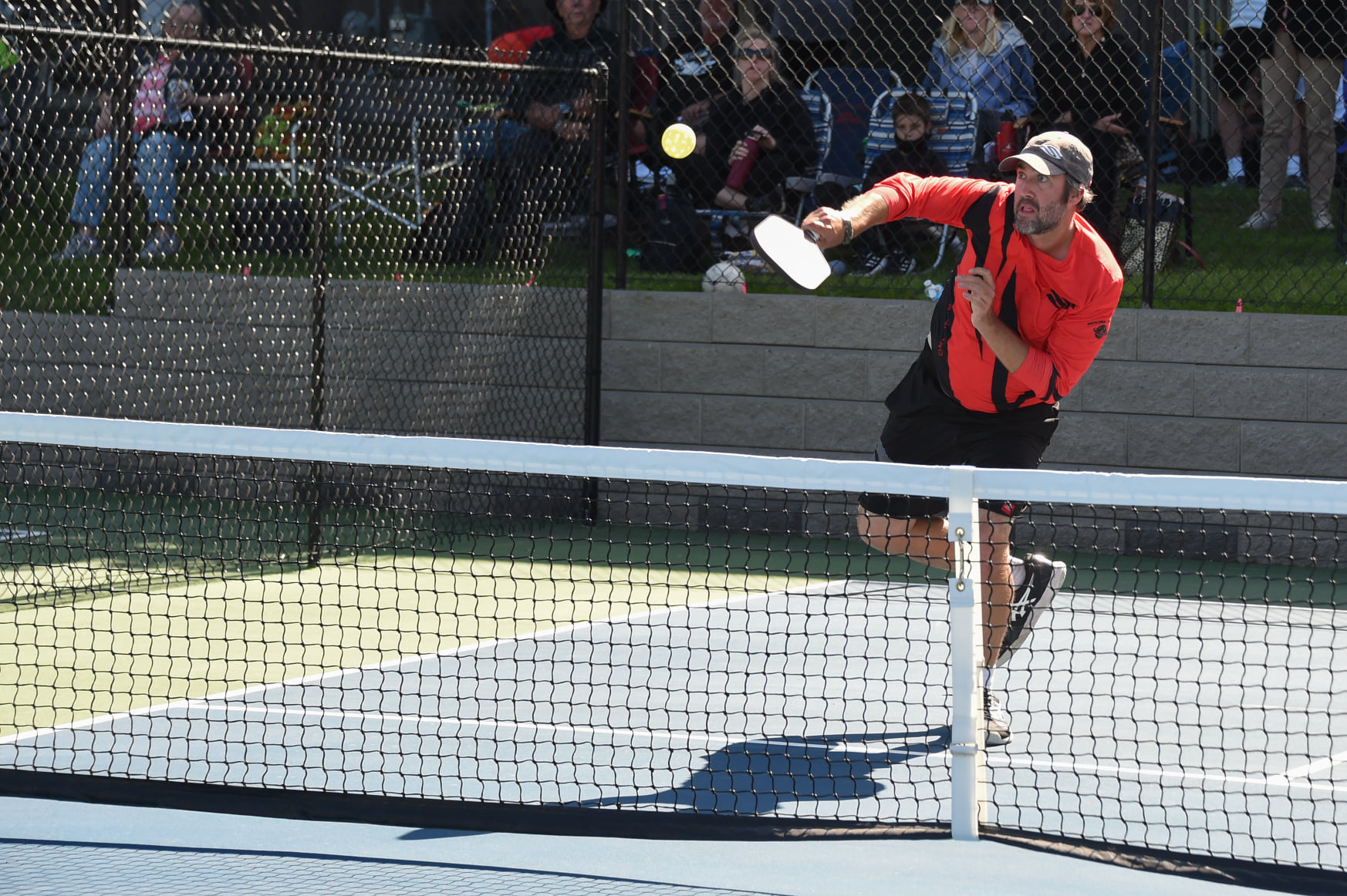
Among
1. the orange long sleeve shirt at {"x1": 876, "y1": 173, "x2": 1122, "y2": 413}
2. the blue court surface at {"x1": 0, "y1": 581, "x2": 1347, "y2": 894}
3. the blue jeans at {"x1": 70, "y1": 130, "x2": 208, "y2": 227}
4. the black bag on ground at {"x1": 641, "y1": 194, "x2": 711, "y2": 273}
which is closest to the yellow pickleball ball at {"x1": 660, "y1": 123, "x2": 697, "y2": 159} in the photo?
the black bag on ground at {"x1": 641, "y1": 194, "x2": 711, "y2": 273}

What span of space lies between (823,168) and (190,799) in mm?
6059

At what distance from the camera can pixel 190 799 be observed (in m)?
4.05

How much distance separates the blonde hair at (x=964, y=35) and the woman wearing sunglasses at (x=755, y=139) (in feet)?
2.78

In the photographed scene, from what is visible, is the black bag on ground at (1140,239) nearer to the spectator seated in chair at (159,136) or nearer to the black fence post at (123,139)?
the spectator seated in chair at (159,136)

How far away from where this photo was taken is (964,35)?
9.16 meters

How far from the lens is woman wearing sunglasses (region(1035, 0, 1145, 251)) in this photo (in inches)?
337

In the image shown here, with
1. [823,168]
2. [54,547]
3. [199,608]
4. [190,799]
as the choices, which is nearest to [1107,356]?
[823,168]

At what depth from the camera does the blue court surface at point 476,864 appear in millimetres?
3557

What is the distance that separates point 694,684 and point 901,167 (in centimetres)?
427

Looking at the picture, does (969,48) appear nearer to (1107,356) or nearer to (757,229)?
(1107,356)

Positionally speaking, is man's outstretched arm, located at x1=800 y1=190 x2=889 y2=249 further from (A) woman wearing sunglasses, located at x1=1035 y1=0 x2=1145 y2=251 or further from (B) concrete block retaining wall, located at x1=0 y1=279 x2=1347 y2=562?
(A) woman wearing sunglasses, located at x1=1035 y1=0 x2=1145 y2=251

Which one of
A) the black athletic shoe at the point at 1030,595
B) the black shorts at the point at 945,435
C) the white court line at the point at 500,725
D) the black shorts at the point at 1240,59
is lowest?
the white court line at the point at 500,725

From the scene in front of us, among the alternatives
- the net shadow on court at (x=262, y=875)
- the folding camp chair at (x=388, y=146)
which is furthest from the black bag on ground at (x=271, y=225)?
the net shadow on court at (x=262, y=875)

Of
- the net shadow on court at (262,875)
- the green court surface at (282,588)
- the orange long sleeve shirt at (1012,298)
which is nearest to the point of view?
the net shadow on court at (262,875)
